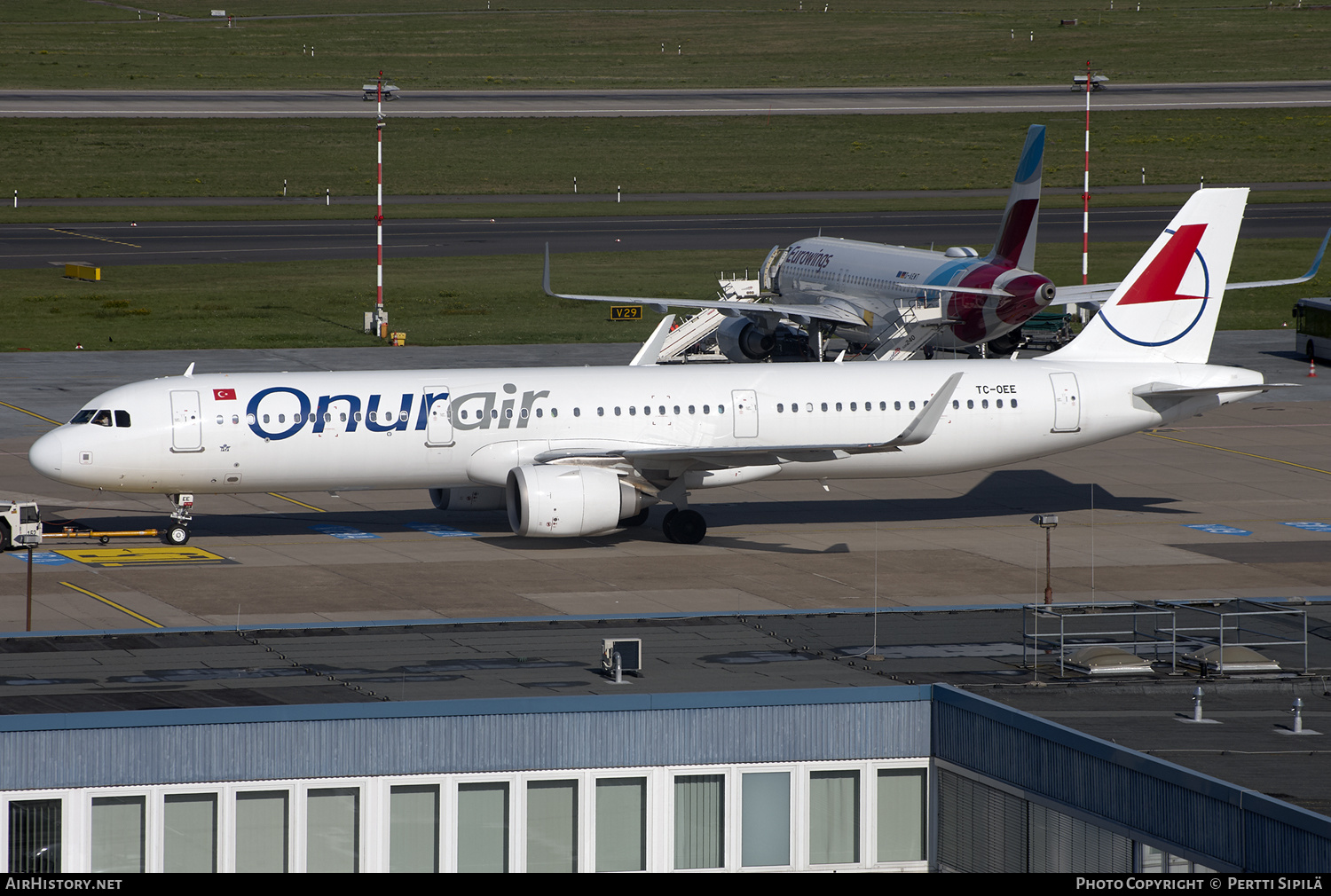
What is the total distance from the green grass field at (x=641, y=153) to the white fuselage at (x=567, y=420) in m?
85.5

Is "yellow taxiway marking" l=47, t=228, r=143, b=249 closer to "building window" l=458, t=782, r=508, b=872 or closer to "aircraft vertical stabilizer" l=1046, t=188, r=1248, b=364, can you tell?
"aircraft vertical stabilizer" l=1046, t=188, r=1248, b=364

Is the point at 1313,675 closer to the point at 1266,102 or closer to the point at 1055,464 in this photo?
the point at 1055,464

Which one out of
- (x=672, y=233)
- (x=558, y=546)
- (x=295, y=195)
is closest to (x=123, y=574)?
(x=558, y=546)

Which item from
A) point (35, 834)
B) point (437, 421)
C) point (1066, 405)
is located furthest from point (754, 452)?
point (35, 834)

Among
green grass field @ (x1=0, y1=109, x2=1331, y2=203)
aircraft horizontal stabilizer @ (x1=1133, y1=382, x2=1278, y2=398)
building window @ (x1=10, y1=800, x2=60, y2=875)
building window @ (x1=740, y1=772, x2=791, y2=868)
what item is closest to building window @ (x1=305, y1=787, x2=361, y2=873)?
building window @ (x1=10, y1=800, x2=60, y2=875)

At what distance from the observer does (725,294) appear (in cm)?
7975

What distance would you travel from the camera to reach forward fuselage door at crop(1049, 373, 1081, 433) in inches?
1736

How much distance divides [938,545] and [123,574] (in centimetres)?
1864

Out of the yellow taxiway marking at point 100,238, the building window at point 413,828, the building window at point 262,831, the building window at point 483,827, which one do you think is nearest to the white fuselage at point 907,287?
the yellow taxiway marking at point 100,238

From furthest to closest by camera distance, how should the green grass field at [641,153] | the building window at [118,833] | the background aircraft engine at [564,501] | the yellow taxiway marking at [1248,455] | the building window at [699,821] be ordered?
the green grass field at [641,153]
the yellow taxiway marking at [1248,455]
the background aircraft engine at [564,501]
the building window at [699,821]
the building window at [118,833]

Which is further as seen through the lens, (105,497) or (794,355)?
(794,355)

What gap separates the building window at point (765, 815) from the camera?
22.6 meters

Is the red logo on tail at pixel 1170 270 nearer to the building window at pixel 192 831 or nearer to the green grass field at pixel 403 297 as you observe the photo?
the building window at pixel 192 831

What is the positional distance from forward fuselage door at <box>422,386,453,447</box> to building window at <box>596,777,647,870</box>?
810 inches
